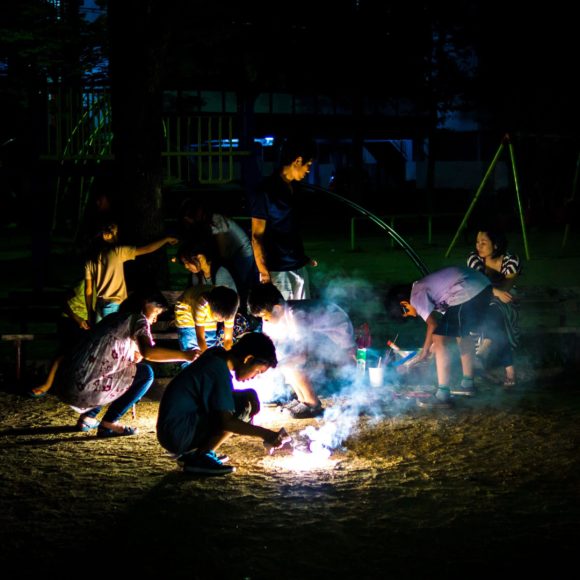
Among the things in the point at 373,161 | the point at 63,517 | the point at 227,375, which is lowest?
the point at 63,517

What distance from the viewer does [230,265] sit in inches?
335

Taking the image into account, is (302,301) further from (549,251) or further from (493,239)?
(549,251)

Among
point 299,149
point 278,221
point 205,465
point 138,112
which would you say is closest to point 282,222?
point 278,221

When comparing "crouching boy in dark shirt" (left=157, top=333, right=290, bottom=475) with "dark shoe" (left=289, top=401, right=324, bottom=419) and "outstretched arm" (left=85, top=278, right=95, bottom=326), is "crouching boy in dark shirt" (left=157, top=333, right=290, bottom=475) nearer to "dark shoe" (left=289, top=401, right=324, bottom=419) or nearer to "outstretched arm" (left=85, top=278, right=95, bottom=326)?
"dark shoe" (left=289, top=401, right=324, bottom=419)

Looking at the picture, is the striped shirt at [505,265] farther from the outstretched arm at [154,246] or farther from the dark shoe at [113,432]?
the dark shoe at [113,432]

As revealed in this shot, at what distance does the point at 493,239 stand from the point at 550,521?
167 inches

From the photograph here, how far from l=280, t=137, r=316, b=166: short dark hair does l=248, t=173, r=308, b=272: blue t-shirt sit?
21 cm

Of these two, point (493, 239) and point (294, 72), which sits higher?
point (294, 72)

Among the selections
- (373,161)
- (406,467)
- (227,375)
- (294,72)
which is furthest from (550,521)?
(373,161)

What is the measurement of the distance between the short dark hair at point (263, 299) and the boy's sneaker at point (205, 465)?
1578 mm

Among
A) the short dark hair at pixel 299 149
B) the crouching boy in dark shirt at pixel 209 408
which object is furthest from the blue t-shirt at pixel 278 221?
the crouching boy in dark shirt at pixel 209 408

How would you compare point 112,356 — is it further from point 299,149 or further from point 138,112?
point 138,112

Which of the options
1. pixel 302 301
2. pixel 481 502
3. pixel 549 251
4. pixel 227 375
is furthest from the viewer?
pixel 549 251

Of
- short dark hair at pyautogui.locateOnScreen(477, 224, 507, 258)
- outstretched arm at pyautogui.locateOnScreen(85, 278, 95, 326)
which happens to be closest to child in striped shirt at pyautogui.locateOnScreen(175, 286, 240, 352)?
outstretched arm at pyautogui.locateOnScreen(85, 278, 95, 326)
